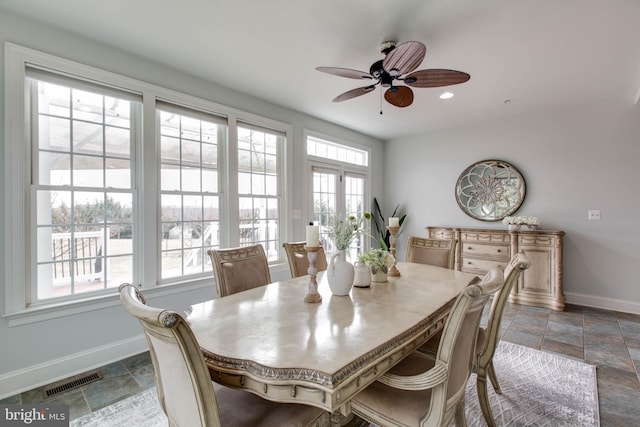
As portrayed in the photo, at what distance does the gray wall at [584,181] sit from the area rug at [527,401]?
2153 mm

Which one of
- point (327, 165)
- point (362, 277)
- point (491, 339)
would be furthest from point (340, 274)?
point (327, 165)

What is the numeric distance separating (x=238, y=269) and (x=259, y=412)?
3.71 ft

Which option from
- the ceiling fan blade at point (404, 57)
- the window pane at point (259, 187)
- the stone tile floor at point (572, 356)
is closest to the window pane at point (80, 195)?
the stone tile floor at point (572, 356)

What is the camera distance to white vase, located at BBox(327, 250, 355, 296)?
5.83 ft

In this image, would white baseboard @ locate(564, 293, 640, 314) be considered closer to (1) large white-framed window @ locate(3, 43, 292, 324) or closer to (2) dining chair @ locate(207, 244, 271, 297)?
(2) dining chair @ locate(207, 244, 271, 297)

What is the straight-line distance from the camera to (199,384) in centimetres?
92

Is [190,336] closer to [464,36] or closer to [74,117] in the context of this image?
[74,117]

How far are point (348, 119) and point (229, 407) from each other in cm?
408

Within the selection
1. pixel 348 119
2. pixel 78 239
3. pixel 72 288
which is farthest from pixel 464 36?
pixel 72 288

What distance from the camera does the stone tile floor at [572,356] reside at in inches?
78.0

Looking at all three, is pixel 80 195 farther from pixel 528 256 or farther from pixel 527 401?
pixel 528 256

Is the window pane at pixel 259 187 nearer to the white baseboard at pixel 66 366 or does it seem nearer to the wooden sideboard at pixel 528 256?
the white baseboard at pixel 66 366

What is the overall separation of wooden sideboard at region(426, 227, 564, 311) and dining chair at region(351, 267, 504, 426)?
10.8 feet

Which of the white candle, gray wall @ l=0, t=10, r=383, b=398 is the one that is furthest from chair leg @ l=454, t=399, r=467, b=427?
gray wall @ l=0, t=10, r=383, b=398
